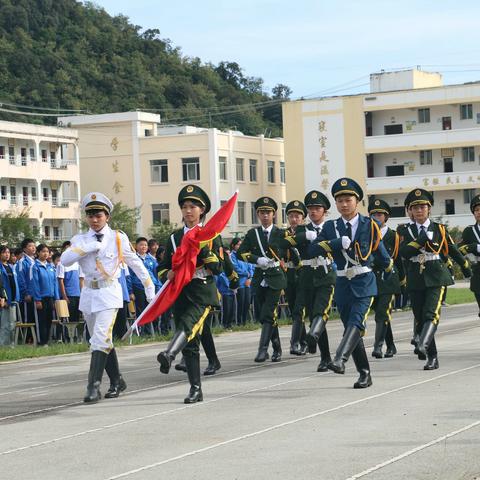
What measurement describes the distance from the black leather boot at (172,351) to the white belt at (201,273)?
0.68m

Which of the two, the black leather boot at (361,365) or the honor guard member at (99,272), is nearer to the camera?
the honor guard member at (99,272)

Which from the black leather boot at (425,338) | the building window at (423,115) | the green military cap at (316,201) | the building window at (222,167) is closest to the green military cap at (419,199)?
the green military cap at (316,201)

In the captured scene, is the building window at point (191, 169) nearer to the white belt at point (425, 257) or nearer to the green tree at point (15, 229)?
the green tree at point (15, 229)

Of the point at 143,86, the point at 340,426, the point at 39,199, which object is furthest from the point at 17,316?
the point at 143,86

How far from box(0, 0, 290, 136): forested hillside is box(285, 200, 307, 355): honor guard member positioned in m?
81.5

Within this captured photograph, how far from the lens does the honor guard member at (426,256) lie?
1596cm

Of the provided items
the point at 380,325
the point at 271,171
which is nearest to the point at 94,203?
the point at 380,325

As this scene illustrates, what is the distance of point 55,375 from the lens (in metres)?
17.3

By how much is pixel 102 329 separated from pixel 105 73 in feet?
347

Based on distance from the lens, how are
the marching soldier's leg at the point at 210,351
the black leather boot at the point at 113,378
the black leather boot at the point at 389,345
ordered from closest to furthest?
the black leather boot at the point at 113,378
the marching soldier's leg at the point at 210,351
the black leather boot at the point at 389,345

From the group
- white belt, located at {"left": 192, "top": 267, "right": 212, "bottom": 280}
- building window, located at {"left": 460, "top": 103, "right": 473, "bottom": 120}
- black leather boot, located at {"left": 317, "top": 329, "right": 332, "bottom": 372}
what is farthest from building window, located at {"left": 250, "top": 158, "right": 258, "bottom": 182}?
white belt, located at {"left": 192, "top": 267, "right": 212, "bottom": 280}

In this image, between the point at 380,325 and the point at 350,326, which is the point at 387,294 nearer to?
the point at 380,325

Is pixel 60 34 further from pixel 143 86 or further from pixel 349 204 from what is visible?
pixel 349 204

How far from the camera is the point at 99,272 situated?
13.5 m
